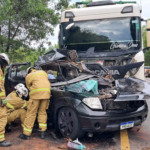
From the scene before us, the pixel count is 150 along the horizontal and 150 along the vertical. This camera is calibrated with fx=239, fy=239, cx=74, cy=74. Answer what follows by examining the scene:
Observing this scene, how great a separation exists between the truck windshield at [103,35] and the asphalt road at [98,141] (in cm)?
245

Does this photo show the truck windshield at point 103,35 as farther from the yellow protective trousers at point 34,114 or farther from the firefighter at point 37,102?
the yellow protective trousers at point 34,114

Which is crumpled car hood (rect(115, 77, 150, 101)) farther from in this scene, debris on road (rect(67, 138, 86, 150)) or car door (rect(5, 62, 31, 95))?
car door (rect(5, 62, 31, 95))

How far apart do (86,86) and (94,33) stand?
2.80 meters

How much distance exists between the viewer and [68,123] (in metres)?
4.42

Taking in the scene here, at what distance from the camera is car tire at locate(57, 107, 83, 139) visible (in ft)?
13.9

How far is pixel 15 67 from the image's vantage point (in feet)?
21.4

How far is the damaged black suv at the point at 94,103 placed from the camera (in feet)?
13.4

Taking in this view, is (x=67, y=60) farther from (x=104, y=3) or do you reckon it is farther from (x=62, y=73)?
(x=104, y=3)

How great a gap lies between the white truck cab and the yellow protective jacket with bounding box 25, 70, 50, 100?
2.09 m

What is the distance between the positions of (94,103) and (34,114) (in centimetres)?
128

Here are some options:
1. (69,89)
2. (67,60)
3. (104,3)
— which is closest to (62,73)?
(67,60)

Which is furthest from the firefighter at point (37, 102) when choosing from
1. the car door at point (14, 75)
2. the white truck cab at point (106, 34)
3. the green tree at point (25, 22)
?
the green tree at point (25, 22)

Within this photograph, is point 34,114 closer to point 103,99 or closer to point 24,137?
point 24,137

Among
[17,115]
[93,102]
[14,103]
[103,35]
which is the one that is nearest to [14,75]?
[14,103]
